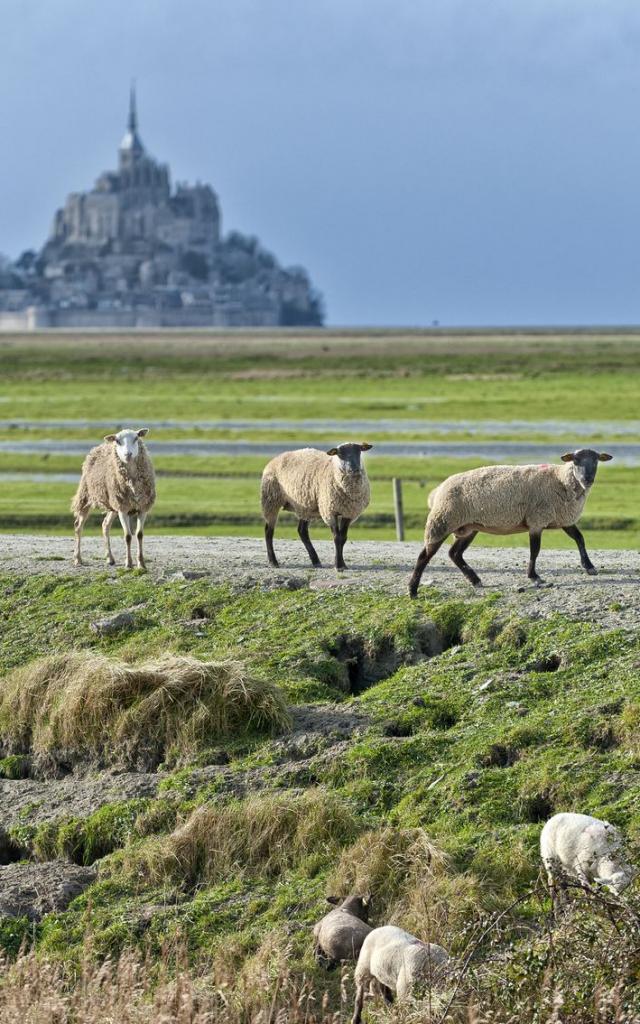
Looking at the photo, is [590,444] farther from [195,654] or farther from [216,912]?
[216,912]

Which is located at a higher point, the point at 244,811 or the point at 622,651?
the point at 622,651

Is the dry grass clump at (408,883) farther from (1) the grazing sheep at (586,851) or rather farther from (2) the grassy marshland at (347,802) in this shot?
(1) the grazing sheep at (586,851)

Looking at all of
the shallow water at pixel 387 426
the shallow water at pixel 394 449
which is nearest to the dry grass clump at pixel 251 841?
the shallow water at pixel 394 449

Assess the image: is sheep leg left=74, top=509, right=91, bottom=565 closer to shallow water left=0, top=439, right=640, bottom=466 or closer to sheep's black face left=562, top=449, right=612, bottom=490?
sheep's black face left=562, top=449, right=612, bottom=490

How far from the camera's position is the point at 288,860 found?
1531 cm

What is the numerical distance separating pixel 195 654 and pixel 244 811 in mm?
4109

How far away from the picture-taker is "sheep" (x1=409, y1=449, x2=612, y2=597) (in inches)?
775

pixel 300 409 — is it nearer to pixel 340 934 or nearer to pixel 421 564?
pixel 421 564

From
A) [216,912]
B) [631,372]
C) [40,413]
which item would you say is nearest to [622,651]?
[216,912]

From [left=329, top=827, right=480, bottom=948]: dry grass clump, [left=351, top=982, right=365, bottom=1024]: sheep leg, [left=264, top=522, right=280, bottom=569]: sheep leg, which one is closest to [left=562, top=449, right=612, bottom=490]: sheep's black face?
[left=264, top=522, right=280, bottom=569]: sheep leg

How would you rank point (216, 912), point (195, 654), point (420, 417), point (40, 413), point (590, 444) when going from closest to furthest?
point (216, 912) < point (195, 654) < point (590, 444) < point (420, 417) < point (40, 413)

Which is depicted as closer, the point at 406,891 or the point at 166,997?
the point at 166,997

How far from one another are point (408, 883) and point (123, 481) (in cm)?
990

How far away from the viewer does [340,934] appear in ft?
44.1
